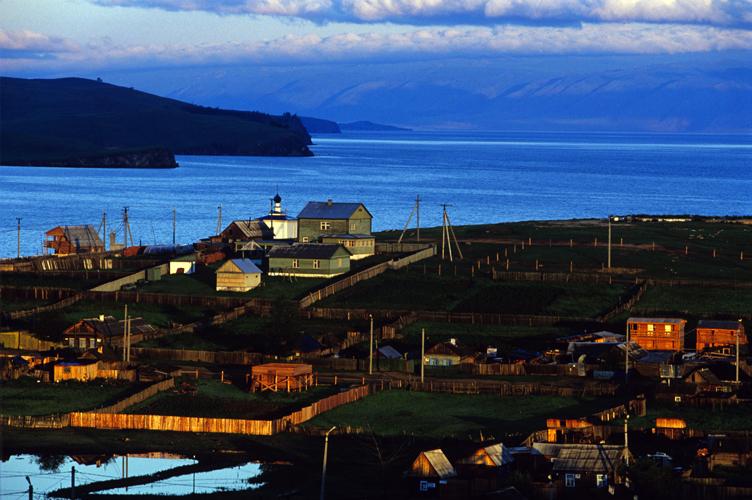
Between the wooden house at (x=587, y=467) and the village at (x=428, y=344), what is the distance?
0.24 ft

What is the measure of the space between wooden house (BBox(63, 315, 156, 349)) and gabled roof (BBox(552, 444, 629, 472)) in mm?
34410

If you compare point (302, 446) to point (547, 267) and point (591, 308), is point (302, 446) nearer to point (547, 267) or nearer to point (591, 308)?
point (591, 308)

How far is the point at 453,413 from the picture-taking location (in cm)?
5366

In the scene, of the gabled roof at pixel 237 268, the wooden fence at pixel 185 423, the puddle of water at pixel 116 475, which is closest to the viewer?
the puddle of water at pixel 116 475

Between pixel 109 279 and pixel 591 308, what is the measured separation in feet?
125

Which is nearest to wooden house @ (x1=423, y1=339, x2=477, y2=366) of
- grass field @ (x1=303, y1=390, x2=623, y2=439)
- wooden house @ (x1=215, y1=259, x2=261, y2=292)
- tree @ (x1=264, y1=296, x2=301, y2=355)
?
grass field @ (x1=303, y1=390, x2=623, y2=439)

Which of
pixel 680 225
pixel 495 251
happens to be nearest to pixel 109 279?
pixel 495 251

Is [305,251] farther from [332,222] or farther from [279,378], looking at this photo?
[279,378]

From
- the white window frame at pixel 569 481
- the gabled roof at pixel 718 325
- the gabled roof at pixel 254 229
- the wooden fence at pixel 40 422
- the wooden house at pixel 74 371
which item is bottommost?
the white window frame at pixel 569 481

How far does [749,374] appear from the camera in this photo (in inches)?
2397

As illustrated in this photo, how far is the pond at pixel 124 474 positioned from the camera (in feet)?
137

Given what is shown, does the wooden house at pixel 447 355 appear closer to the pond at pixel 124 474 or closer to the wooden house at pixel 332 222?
the pond at pixel 124 474

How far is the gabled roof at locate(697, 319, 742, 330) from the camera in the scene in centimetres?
6681

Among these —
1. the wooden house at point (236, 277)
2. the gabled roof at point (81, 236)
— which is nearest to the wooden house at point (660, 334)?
the wooden house at point (236, 277)
